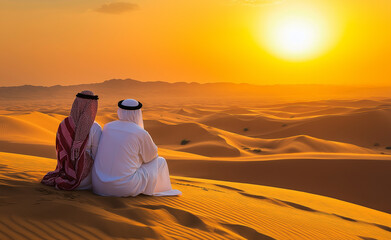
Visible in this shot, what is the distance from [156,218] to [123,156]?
97 cm

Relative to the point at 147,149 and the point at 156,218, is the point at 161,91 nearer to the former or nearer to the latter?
the point at 147,149

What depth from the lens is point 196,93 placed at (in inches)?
7530

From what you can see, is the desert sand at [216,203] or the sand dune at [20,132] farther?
the sand dune at [20,132]

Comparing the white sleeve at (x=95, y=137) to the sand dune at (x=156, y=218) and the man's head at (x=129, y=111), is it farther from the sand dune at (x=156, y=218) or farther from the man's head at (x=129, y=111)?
the sand dune at (x=156, y=218)

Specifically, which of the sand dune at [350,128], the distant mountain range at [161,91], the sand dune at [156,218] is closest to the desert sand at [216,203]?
the sand dune at [156,218]

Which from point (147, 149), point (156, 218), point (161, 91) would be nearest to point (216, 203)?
point (147, 149)

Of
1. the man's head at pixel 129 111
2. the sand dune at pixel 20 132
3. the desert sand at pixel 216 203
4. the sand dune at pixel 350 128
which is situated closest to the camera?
the desert sand at pixel 216 203

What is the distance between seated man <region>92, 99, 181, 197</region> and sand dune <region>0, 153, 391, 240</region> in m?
0.17

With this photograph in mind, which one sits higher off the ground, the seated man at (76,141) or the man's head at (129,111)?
the man's head at (129,111)

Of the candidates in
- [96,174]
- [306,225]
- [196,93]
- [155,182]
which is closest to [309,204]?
[306,225]

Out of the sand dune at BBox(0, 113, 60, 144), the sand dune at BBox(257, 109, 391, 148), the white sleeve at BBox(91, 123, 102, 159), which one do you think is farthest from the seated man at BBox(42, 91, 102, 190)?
the sand dune at BBox(257, 109, 391, 148)

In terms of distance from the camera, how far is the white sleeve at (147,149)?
5.11m

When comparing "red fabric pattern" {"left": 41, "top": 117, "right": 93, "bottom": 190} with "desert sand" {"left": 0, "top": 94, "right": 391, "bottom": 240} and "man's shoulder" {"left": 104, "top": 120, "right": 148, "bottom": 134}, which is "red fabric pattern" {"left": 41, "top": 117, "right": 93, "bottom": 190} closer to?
"desert sand" {"left": 0, "top": 94, "right": 391, "bottom": 240}

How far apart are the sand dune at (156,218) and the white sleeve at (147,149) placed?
59 centimetres
